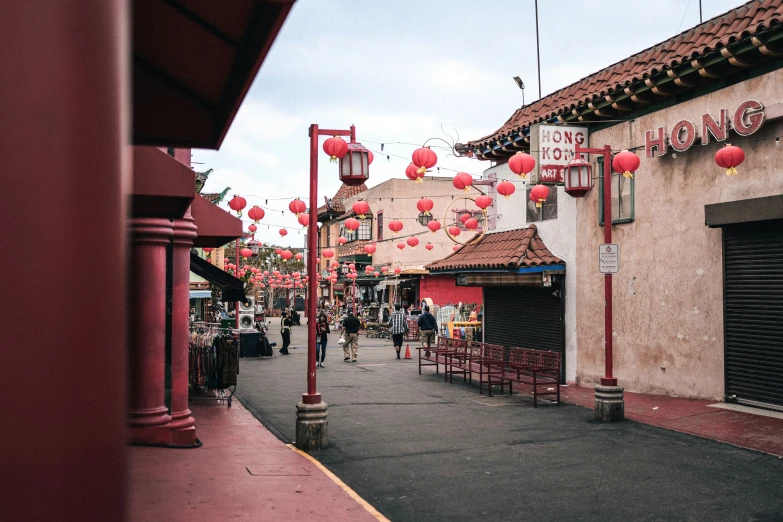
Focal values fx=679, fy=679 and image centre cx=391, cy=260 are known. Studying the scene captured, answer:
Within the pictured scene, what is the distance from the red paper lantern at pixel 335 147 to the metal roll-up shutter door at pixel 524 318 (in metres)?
7.93

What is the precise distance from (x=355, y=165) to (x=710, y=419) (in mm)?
7135

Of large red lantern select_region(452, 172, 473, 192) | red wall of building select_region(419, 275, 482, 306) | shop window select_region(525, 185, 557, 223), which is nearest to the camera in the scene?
large red lantern select_region(452, 172, 473, 192)

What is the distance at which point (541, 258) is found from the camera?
661 inches

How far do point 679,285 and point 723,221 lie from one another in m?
1.76

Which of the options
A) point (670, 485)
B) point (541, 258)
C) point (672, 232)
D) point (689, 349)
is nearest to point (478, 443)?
point (670, 485)

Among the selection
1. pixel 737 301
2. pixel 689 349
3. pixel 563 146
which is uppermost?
pixel 563 146

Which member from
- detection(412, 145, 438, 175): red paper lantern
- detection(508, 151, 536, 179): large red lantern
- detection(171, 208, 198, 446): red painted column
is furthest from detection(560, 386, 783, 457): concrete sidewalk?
detection(171, 208, 198, 446): red painted column

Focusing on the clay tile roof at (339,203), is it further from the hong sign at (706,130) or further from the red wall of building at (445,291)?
the hong sign at (706,130)

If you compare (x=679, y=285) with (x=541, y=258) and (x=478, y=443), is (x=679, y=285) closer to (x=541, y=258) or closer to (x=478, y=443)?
(x=541, y=258)

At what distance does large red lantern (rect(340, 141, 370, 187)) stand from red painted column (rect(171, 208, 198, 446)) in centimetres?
248

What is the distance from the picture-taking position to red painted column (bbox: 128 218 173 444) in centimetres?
905

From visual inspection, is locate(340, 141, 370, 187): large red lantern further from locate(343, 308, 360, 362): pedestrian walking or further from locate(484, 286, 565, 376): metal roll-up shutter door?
locate(343, 308, 360, 362): pedestrian walking

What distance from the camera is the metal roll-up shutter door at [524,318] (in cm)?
1705

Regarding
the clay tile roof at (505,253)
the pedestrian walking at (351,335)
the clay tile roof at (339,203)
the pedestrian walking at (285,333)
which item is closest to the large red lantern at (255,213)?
the pedestrian walking at (351,335)
